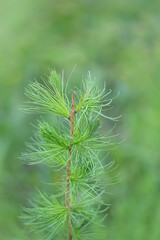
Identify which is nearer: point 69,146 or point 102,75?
point 69,146

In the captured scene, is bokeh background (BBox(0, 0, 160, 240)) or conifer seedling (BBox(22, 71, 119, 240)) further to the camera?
bokeh background (BBox(0, 0, 160, 240))

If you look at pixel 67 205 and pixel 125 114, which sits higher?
pixel 125 114

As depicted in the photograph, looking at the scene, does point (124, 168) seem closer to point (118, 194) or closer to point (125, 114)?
point (118, 194)

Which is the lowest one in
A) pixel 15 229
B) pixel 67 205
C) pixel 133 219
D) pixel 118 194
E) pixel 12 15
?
pixel 67 205

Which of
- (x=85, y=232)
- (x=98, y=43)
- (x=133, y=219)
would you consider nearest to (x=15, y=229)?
(x=133, y=219)

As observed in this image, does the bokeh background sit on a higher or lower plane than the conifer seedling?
higher

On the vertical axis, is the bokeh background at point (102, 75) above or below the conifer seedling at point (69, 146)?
above

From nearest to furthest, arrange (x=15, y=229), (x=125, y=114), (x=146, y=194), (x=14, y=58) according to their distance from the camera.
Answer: (x=15, y=229) < (x=146, y=194) < (x=125, y=114) < (x=14, y=58)

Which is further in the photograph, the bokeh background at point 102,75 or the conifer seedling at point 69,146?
the bokeh background at point 102,75
